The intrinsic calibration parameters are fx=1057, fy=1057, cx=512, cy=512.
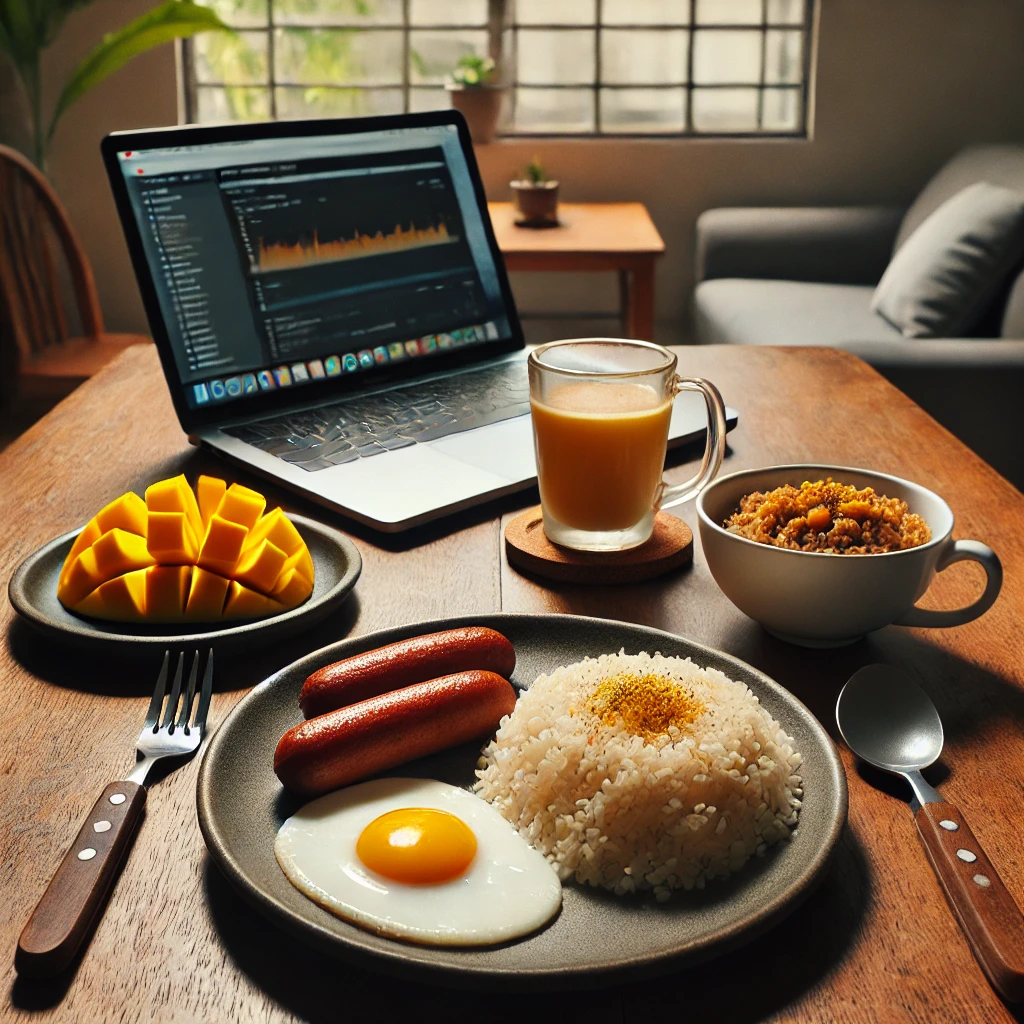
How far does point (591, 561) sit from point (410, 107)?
3.79 meters

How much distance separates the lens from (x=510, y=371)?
1361 mm

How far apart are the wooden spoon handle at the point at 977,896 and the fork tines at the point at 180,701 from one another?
0.43 meters

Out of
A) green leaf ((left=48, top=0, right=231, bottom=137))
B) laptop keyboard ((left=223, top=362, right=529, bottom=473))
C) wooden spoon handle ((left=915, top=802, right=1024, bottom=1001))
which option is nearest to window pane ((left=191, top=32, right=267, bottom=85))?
green leaf ((left=48, top=0, right=231, bottom=137))

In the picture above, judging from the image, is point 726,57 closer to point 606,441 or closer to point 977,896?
point 606,441

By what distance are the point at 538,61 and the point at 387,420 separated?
135 inches

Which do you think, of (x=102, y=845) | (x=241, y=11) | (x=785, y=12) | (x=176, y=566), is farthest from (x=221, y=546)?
(x=785, y=12)

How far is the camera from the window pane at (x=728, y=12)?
4078mm

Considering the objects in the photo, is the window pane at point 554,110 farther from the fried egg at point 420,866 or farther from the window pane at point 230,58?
the fried egg at point 420,866

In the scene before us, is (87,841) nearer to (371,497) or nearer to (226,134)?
(371,497)

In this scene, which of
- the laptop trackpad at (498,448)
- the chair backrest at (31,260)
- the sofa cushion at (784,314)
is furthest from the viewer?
the chair backrest at (31,260)

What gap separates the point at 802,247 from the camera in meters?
3.55

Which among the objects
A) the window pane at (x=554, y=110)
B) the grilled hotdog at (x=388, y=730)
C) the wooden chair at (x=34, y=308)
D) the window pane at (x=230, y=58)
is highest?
the window pane at (x=230, y=58)

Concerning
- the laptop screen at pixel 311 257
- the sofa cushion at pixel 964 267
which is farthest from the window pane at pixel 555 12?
the laptop screen at pixel 311 257

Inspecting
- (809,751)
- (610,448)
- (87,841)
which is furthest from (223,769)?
(610,448)
